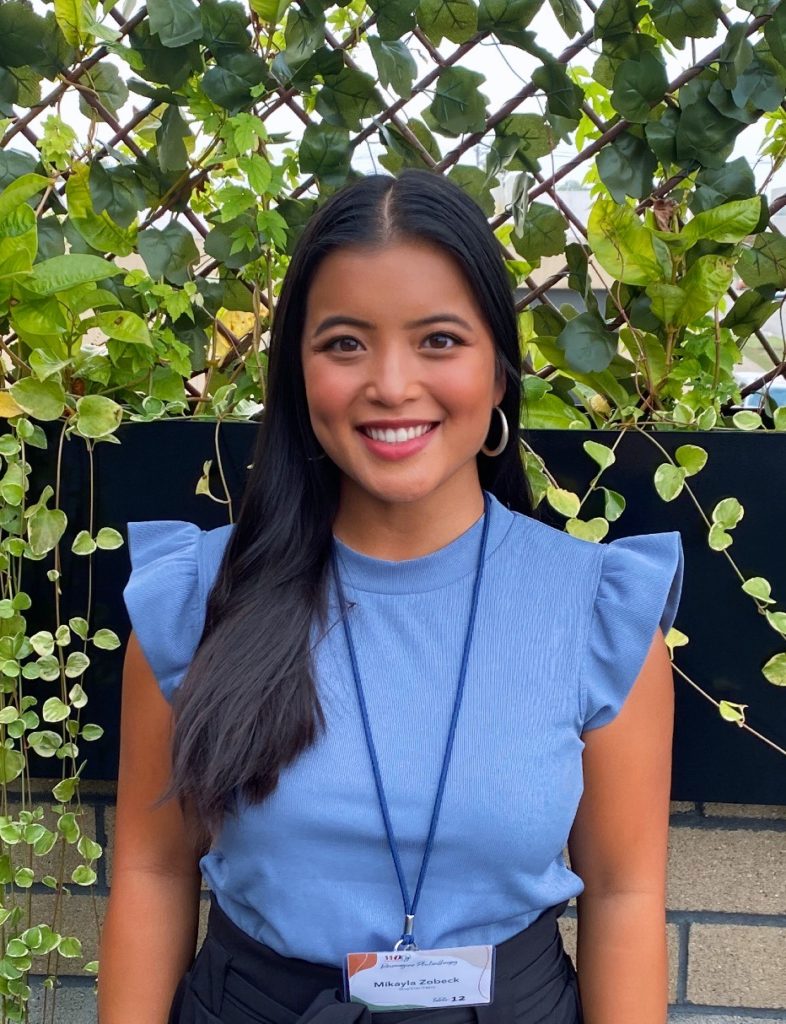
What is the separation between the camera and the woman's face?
100cm

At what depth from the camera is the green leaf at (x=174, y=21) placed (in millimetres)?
1256

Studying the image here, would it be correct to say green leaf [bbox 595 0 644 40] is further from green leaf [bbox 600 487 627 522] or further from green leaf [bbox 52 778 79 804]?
green leaf [bbox 52 778 79 804]

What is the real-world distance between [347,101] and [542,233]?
11.7 inches

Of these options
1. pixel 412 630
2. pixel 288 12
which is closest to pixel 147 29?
pixel 288 12

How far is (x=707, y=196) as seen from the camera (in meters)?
1.32

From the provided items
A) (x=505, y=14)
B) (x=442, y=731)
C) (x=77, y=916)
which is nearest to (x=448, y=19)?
(x=505, y=14)

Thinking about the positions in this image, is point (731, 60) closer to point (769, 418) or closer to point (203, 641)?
point (769, 418)

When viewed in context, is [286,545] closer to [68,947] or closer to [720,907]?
[68,947]

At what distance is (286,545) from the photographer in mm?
1147

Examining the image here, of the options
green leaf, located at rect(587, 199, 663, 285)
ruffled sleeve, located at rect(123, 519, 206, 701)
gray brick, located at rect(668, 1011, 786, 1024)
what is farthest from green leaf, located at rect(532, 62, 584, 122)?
gray brick, located at rect(668, 1011, 786, 1024)

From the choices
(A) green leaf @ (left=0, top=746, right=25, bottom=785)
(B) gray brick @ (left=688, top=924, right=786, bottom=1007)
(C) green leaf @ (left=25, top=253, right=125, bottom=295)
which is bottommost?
(B) gray brick @ (left=688, top=924, right=786, bottom=1007)

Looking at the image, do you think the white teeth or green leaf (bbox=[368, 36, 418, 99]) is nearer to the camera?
the white teeth

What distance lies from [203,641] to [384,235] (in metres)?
0.45

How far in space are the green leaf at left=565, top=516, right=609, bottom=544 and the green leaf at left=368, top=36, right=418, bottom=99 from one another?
1.86 ft
